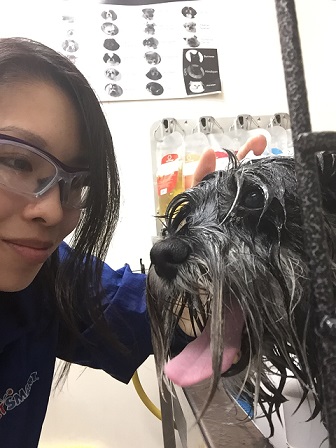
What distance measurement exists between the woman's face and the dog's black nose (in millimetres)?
206

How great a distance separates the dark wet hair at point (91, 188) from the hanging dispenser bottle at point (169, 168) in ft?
2.08

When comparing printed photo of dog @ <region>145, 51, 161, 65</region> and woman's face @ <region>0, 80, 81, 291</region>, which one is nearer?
woman's face @ <region>0, 80, 81, 291</region>

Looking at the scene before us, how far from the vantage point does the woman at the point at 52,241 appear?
2.27ft

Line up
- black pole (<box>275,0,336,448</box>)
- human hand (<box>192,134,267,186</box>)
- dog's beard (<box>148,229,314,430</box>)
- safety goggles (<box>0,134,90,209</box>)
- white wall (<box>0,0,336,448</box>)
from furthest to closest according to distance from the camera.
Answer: white wall (<box>0,0,336,448</box>), human hand (<box>192,134,267,186</box>), safety goggles (<box>0,134,90,209</box>), dog's beard (<box>148,229,314,430</box>), black pole (<box>275,0,336,448</box>)

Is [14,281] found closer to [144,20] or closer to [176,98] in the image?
[176,98]

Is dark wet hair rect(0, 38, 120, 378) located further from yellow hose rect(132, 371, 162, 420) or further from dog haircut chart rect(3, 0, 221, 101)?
dog haircut chart rect(3, 0, 221, 101)

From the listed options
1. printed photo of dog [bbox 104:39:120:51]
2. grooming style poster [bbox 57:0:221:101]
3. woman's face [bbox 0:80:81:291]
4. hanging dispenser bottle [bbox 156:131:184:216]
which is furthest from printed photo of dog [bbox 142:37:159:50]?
woman's face [bbox 0:80:81:291]

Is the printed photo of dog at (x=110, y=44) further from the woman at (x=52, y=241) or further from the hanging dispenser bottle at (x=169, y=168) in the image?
the woman at (x=52, y=241)

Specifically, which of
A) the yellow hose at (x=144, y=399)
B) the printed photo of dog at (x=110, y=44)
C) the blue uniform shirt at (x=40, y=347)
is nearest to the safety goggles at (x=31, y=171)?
the blue uniform shirt at (x=40, y=347)

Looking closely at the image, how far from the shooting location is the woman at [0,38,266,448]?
691 mm

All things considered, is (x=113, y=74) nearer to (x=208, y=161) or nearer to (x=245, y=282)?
(x=208, y=161)

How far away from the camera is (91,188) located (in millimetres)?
810

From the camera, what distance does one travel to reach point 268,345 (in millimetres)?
584

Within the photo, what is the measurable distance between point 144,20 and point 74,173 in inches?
51.8
